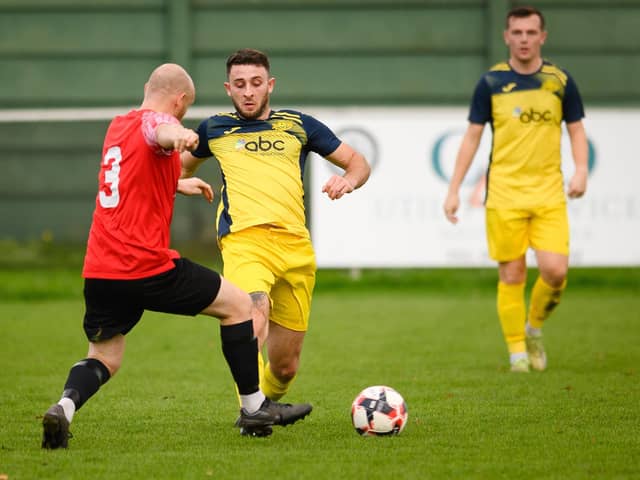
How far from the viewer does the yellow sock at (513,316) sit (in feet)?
28.4

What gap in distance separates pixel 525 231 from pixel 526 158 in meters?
0.50

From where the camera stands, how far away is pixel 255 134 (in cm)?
643

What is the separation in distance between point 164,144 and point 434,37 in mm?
14435

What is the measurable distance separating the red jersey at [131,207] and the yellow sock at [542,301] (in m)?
3.80

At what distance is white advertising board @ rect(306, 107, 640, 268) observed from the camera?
14.5 m

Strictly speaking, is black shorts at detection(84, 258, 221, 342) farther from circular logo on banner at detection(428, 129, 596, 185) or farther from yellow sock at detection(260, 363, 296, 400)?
circular logo on banner at detection(428, 129, 596, 185)

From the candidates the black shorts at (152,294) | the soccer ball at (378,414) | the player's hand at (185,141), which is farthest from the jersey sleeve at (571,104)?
the player's hand at (185,141)

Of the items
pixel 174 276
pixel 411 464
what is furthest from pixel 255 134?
pixel 411 464

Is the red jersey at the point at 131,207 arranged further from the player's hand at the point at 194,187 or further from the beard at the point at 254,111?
the beard at the point at 254,111

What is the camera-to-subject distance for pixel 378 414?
5988 mm

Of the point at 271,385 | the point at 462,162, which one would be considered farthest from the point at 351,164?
the point at 462,162

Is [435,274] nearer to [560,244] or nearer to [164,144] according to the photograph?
[560,244]

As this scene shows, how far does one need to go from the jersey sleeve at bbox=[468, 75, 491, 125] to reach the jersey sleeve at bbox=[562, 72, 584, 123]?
51 cm

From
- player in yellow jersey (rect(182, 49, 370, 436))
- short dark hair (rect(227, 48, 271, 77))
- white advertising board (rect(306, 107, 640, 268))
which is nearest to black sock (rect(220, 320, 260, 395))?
player in yellow jersey (rect(182, 49, 370, 436))
